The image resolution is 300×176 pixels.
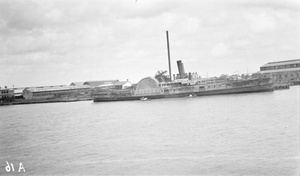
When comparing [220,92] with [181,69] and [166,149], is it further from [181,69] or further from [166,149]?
[166,149]

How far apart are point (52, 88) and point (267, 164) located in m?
71.4

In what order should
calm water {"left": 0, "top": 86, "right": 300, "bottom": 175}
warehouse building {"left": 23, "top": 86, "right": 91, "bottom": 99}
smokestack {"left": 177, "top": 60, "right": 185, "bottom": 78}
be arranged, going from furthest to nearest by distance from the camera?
1. warehouse building {"left": 23, "top": 86, "right": 91, "bottom": 99}
2. smokestack {"left": 177, "top": 60, "right": 185, "bottom": 78}
3. calm water {"left": 0, "top": 86, "right": 300, "bottom": 175}

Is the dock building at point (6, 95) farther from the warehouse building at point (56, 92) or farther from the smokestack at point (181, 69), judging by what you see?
the smokestack at point (181, 69)

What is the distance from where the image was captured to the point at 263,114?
21.3m

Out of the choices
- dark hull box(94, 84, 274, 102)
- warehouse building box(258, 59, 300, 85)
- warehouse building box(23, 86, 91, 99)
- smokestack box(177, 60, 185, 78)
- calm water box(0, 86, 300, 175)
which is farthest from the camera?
warehouse building box(23, 86, 91, 99)

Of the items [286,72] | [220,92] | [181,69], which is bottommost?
[220,92]

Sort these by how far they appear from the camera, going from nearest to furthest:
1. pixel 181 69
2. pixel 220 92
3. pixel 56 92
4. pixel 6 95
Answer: pixel 220 92 < pixel 181 69 < pixel 6 95 < pixel 56 92

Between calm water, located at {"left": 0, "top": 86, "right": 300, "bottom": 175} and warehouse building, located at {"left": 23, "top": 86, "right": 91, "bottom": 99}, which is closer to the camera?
calm water, located at {"left": 0, "top": 86, "right": 300, "bottom": 175}

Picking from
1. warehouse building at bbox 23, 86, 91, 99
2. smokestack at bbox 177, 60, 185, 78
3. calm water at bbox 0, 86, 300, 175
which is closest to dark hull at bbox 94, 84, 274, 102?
smokestack at bbox 177, 60, 185, 78

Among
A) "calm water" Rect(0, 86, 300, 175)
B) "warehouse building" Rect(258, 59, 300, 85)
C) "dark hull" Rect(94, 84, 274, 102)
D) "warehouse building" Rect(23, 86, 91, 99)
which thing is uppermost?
"warehouse building" Rect(258, 59, 300, 85)

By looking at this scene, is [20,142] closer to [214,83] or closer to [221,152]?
[221,152]

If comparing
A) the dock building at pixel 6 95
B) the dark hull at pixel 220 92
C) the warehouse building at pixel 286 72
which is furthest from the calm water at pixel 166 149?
the dock building at pixel 6 95

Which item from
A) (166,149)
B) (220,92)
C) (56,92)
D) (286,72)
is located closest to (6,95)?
(56,92)

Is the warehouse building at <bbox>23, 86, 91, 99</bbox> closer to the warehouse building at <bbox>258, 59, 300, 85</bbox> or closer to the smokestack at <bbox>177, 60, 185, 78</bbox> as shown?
the smokestack at <bbox>177, 60, 185, 78</bbox>
